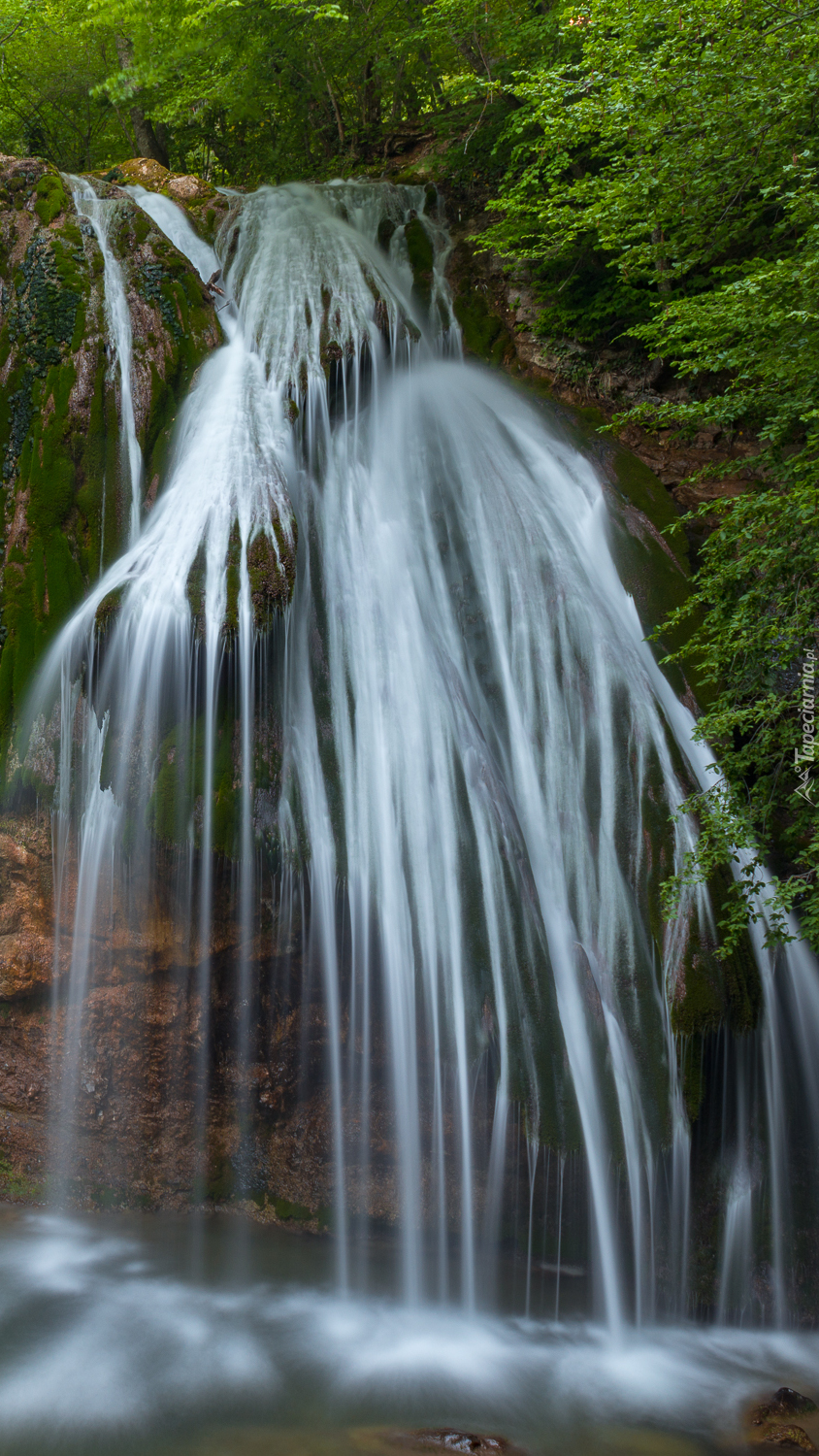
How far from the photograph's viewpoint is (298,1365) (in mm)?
4375

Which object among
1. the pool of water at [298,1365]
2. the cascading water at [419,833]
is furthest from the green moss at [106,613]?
the pool of water at [298,1365]

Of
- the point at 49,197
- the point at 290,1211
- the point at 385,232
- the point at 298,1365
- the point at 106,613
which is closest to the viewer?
the point at 298,1365

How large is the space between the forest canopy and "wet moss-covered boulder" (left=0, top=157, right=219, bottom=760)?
3505 millimetres

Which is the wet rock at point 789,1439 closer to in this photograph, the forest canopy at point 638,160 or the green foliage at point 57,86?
the forest canopy at point 638,160

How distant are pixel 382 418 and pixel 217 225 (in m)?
3.82

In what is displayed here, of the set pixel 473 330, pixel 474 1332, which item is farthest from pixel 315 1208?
pixel 473 330

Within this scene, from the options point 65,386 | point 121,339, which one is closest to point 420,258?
point 121,339

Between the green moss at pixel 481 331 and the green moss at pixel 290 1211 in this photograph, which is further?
the green moss at pixel 481 331

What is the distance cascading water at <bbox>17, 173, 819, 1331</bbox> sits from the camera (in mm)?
5207

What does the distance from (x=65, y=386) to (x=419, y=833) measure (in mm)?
4672

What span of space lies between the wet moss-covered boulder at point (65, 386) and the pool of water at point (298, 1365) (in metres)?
3.57

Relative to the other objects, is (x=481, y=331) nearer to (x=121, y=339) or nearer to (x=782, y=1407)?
(x=121, y=339)

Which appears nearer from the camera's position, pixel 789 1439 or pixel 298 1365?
pixel 789 1439

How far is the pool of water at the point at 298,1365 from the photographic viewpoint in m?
3.94
